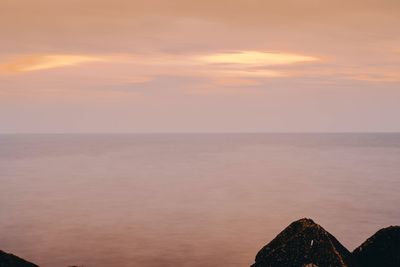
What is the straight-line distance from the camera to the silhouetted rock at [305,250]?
1288 cm

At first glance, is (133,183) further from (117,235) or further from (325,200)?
(117,235)

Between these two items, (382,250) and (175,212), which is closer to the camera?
(382,250)

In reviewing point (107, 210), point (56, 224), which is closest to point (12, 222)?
point (56, 224)

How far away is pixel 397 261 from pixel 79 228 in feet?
105

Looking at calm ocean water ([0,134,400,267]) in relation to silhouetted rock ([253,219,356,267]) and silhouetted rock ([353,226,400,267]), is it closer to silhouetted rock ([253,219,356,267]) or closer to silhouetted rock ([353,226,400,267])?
silhouetted rock ([353,226,400,267])

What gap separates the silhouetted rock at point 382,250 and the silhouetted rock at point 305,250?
1.13 meters

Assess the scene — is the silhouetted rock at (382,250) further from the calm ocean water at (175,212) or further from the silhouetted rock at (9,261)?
the calm ocean water at (175,212)

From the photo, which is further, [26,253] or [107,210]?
[107,210]

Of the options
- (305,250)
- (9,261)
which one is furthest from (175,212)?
(305,250)

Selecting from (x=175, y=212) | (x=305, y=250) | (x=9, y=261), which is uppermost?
(x=175, y=212)

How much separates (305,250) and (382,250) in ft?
9.10

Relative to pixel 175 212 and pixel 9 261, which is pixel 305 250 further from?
pixel 175 212

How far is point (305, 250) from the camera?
43.2ft

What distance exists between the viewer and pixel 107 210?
51.8m
